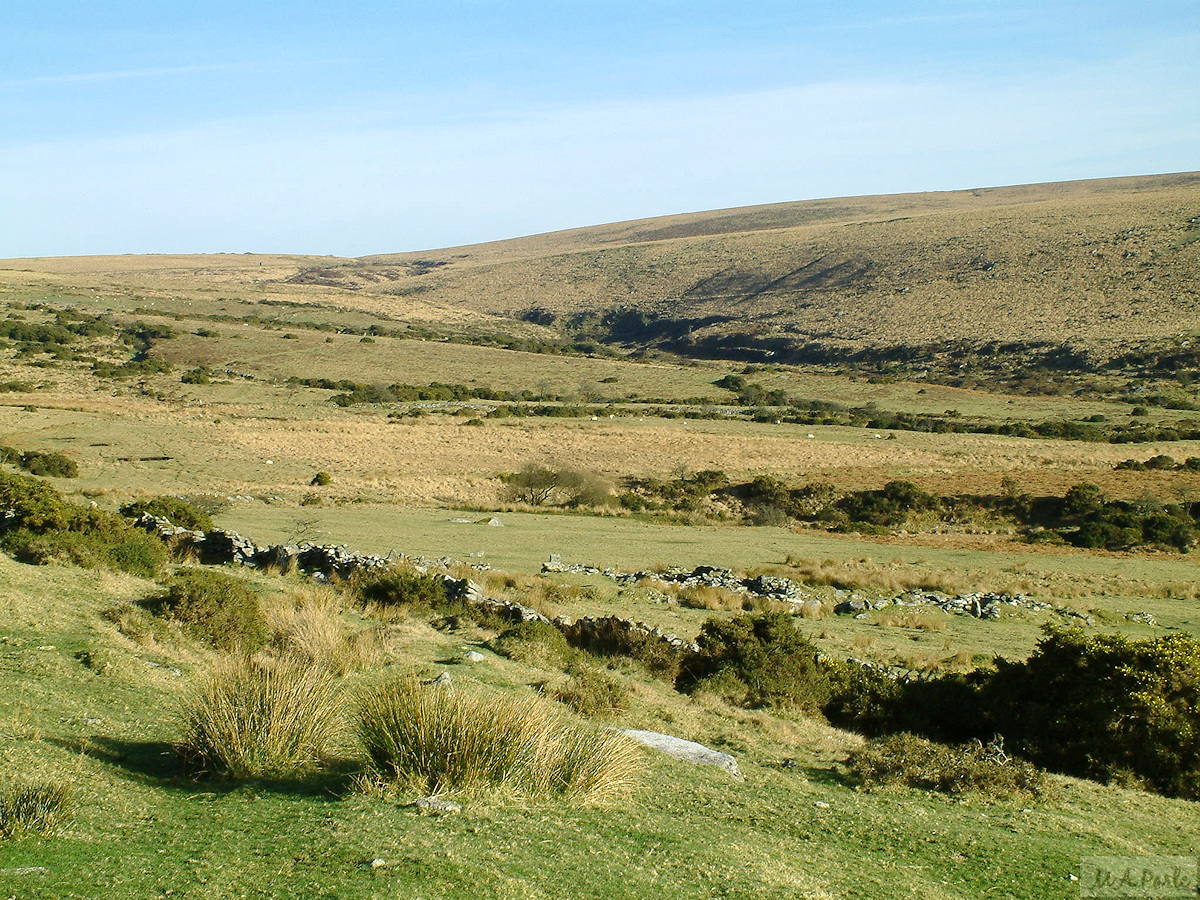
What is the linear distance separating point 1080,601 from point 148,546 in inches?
690

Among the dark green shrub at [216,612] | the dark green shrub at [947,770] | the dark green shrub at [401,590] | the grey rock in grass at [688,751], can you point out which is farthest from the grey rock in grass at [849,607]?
the dark green shrub at [216,612]

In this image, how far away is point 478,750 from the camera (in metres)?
6.04

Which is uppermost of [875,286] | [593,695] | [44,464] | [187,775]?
[875,286]

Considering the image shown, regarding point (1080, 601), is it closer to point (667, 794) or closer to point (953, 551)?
Answer: point (953, 551)

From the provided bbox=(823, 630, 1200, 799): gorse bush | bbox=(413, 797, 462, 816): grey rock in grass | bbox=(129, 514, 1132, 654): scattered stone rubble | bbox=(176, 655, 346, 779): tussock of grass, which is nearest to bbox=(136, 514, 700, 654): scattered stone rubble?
bbox=(129, 514, 1132, 654): scattered stone rubble

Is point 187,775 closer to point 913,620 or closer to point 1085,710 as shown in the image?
point 1085,710

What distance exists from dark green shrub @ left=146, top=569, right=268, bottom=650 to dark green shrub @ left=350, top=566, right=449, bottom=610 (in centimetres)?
280

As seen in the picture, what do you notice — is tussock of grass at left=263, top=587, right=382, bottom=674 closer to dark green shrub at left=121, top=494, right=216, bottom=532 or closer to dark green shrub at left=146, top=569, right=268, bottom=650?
dark green shrub at left=146, top=569, right=268, bottom=650

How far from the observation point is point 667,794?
6.77 metres

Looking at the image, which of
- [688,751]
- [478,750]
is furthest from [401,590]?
[478,750]

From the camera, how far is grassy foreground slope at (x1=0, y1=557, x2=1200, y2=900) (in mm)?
4730

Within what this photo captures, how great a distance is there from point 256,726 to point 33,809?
4.73ft

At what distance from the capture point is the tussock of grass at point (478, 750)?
600 cm

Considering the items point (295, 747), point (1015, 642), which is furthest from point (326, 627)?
point (1015, 642)
